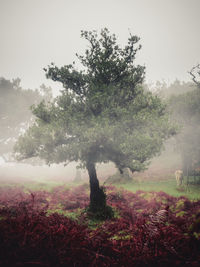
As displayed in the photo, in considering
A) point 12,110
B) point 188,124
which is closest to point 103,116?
point 188,124

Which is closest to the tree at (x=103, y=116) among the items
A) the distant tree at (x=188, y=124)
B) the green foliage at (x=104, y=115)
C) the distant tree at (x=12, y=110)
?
the green foliage at (x=104, y=115)

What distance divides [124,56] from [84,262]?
10.5 m

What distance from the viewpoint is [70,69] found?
1006cm

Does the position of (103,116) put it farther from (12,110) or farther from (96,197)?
(12,110)

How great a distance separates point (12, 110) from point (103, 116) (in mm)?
25041

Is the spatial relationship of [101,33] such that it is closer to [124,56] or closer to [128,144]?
[124,56]

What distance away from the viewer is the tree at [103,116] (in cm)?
944

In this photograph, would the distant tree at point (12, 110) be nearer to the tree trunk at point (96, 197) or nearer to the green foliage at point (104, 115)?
the green foliage at point (104, 115)

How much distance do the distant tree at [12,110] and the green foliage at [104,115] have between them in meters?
21.7

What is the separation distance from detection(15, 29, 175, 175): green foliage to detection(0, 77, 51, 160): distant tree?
855 inches

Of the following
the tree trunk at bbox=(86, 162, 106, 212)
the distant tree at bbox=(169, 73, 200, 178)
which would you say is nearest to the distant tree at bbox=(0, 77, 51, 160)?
A: the tree trunk at bbox=(86, 162, 106, 212)

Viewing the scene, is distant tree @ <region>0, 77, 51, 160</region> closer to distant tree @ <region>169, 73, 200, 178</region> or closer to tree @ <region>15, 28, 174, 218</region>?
tree @ <region>15, 28, 174, 218</region>

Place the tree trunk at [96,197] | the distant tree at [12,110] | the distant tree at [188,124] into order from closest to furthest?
the tree trunk at [96,197]
the distant tree at [188,124]
the distant tree at [12,110]

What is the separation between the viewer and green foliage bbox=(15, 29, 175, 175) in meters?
9.45
